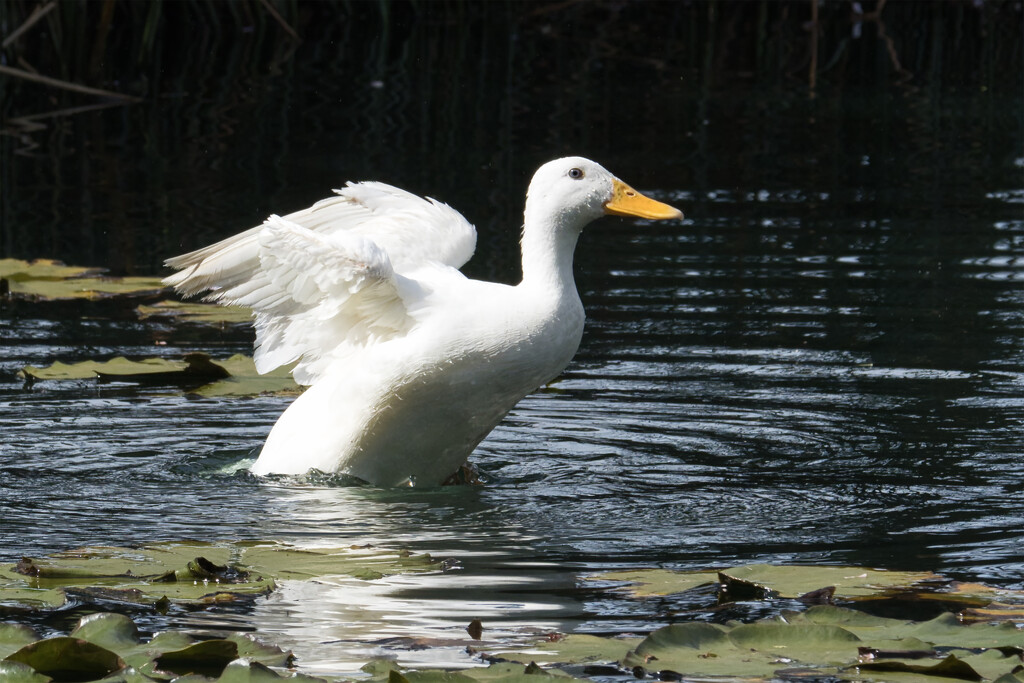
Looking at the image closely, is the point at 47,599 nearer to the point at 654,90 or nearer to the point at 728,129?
the point at 728,129

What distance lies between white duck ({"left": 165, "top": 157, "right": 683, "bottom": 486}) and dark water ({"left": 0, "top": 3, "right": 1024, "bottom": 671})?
0.22 meters

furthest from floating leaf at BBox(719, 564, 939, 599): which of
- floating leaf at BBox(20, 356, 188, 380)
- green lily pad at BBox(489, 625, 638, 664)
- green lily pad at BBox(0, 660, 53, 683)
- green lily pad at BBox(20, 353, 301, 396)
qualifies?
floating leaf at BBox(20, 356, 188, 380)

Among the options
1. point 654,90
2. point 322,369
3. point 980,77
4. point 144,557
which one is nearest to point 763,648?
point 144,557

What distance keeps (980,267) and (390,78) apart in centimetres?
1010

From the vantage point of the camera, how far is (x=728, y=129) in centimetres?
1605

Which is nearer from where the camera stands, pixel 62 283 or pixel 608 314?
pixel 608 314

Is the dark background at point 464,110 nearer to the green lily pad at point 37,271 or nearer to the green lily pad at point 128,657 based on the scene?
the green lily pad at point 37,271

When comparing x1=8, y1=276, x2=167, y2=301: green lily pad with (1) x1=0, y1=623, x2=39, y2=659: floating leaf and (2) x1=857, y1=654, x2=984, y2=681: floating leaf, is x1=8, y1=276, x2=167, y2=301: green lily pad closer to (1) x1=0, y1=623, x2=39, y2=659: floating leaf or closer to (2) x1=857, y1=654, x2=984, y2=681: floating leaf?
(1) x1=0, y1=623, x2=39, y2=659: floating leaf

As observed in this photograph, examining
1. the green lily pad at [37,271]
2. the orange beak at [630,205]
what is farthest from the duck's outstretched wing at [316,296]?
the green lily pad at [37,271]

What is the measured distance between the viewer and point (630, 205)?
6387mm

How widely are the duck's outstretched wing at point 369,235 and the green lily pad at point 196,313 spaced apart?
221 centimetres

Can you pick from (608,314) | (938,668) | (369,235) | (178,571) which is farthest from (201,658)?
(608,314)

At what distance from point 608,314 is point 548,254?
3.42m

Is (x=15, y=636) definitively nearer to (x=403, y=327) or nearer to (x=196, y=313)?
(x=403, y=327)
